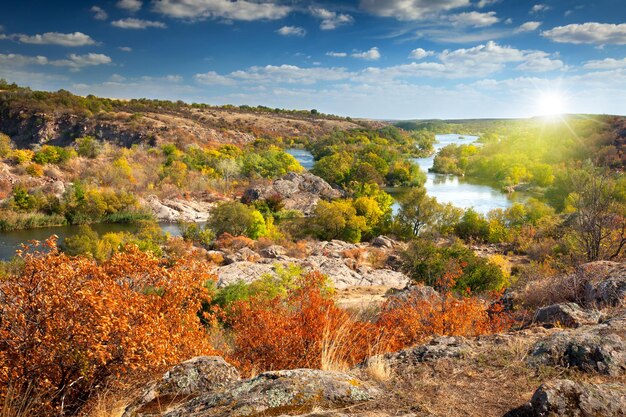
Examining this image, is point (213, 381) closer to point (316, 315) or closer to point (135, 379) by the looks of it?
point (135, 379)

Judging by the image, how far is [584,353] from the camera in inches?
211

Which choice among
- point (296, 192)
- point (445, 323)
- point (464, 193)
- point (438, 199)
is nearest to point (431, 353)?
point (445, 323)

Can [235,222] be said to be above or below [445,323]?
below

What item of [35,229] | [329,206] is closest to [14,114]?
[35,229]

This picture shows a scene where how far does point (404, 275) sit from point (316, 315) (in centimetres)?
2864

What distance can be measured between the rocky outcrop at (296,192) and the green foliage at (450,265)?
31026mm

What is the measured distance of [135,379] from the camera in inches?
238

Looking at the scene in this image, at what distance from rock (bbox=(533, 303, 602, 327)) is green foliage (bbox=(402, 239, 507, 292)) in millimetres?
17840

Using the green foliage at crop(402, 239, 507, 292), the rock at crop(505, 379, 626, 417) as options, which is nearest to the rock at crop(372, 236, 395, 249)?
the green foliage at crop(402, 239, 507, 292)

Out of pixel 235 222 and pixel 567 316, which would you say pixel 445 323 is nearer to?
pixel 567 316

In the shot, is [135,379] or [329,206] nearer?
[135,379]

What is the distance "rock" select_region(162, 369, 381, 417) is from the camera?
4164 mm

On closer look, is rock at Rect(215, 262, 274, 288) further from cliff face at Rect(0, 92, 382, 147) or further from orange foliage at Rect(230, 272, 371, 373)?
cliff face at Rect(0, 92, 382, 147)

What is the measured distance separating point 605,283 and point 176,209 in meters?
58.7
